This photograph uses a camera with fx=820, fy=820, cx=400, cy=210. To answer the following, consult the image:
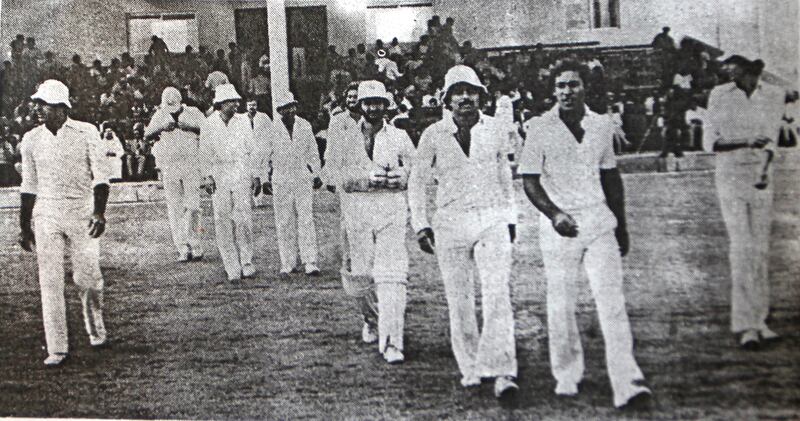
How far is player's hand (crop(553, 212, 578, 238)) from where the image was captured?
14.1 ft

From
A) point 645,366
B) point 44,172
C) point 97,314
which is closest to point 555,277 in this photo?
point 645,366

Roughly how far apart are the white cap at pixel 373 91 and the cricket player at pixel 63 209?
172 cm

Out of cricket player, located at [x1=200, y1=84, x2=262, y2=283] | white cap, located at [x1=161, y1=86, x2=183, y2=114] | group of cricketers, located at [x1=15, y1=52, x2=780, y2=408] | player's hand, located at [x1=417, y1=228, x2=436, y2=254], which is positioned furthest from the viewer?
white cap, located at [x1=161, y1=86, x2=183, y2=114]

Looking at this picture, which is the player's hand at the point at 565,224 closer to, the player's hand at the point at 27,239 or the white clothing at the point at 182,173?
the white clothing at the point at 182,173

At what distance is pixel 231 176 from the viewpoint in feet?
16.5

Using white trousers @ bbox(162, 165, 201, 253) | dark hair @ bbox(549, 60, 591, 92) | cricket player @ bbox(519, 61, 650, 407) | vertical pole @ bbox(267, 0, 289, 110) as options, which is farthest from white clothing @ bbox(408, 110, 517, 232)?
white trousers @ bbox(162, 165, 201, 253)

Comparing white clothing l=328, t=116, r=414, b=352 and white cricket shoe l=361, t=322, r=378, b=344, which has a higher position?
white clothing l=328, t=116, r=414, b=352

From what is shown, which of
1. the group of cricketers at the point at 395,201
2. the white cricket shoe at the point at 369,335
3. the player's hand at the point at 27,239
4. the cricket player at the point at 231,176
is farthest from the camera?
the player's hand at the point at 27,239

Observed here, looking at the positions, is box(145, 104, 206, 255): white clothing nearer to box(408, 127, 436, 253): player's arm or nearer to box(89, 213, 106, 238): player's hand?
box(89, 213, 106, 238): player's hand

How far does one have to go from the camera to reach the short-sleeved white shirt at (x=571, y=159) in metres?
4.30

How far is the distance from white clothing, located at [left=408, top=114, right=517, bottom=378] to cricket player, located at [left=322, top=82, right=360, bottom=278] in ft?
1.65

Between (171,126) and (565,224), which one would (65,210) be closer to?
(171,126)

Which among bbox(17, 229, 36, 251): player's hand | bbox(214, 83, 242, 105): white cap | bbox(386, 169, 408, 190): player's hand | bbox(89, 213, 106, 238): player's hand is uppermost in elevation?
bbox(214, 83, 242, 105): white cap

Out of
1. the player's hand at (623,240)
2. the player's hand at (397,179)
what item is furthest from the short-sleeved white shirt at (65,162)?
the player's hand at (623,240)
